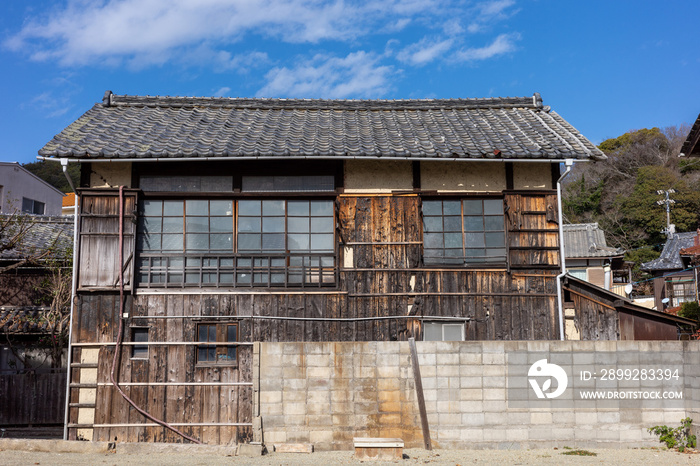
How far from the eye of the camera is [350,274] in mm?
12578

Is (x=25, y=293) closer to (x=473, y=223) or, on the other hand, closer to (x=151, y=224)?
(x=151, y=224)

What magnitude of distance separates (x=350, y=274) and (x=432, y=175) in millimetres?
2866

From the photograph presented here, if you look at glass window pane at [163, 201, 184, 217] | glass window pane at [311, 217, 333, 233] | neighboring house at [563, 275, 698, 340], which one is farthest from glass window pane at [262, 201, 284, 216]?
neighboring house at [563, 275, 698, 340]

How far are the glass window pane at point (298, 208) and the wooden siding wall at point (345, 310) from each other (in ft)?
2.51

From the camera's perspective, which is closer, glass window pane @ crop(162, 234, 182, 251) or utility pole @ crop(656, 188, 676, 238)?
glass window pane @ crop(162, 234, 182, 251)

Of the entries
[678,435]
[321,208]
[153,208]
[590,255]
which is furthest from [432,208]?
[590,255]

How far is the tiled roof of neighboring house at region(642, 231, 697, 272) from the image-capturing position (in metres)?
33.6

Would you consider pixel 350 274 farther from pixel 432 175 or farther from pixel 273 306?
pixel 432 175

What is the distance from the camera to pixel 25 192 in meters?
32.5

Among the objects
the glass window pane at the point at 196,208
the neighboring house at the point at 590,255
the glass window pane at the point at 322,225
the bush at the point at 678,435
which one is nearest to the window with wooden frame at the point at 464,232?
the glass window pane at the point at 322,225

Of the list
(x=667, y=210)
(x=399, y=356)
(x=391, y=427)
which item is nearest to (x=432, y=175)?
(x=399, y=356)

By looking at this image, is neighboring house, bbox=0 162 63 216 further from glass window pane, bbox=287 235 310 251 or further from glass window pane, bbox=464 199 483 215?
glass window pane, bbox=464 199 483 215

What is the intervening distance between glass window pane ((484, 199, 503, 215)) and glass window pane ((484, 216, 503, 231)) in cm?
11

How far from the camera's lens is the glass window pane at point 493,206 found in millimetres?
13062
